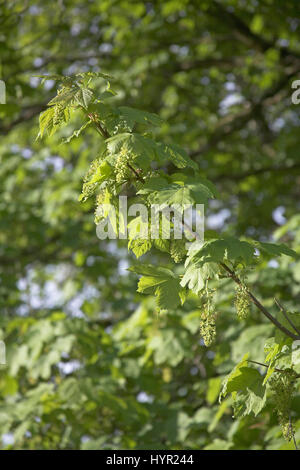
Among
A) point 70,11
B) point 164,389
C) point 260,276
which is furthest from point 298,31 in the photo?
point 164,389

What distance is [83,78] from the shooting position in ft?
6.91

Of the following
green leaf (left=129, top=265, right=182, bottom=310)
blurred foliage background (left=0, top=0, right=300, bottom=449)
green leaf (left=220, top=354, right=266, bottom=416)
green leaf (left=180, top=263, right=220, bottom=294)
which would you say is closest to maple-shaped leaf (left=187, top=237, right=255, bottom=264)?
green leaf (left=180, top=263, right=220, bottom=294)

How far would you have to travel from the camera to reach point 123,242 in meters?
5.99

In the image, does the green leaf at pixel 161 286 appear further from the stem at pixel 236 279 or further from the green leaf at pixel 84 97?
the green leaf at pixel 84 97

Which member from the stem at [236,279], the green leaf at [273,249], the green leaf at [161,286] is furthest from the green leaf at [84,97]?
the green leaf at [273,249]

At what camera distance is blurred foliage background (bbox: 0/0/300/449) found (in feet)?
12.6

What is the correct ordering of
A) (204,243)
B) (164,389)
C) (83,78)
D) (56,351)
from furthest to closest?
(164,389) → (56,351) → (83,78) → (204,243)

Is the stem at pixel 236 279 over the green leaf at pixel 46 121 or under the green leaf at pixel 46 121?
under

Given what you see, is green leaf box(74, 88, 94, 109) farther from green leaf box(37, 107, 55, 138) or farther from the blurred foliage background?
the blurred foliage background

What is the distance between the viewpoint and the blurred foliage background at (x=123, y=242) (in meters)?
3.85

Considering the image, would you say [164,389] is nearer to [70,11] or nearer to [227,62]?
[227,62]

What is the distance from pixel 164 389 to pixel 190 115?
4.36m

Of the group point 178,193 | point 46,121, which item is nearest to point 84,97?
point 46,121

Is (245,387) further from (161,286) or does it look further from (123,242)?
(123,242)
